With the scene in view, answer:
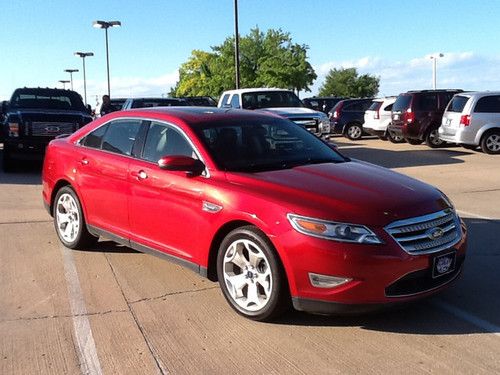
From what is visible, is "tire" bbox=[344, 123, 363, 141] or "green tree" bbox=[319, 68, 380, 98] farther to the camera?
"green tree" bbox=[319, 68, 380, 98]

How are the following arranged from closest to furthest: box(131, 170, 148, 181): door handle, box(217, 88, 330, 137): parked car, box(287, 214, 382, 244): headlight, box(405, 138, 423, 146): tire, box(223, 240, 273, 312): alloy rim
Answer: box(287, 214, 382, 244): headlight → box(223, 240, 273, 312): alloy rim → box(131, 170, 148, 181): door handle → box(217, 88, 330, 137): parked car → box(405, 138, 423, 146): tire

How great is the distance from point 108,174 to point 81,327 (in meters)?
1.77

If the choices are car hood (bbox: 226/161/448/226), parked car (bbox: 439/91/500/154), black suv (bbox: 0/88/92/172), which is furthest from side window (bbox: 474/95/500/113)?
car hood (bbox: 226/161/448/226)

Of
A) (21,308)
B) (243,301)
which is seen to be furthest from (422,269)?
(21,308)

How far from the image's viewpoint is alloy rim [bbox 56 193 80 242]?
6.21 metres

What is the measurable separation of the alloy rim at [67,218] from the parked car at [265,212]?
156mm

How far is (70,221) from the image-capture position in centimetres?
632

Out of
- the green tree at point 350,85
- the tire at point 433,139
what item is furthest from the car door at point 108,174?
the green tree at point 350,85

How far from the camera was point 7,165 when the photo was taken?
13.3 metres

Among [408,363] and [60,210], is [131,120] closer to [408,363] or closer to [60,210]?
[60,210]

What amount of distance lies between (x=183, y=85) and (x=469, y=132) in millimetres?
74704

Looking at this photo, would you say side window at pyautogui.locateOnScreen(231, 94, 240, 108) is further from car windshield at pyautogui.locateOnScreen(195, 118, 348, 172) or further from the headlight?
the headlight

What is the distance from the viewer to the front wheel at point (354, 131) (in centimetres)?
2369

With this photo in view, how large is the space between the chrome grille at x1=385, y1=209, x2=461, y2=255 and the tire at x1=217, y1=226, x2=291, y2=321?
0.84m
